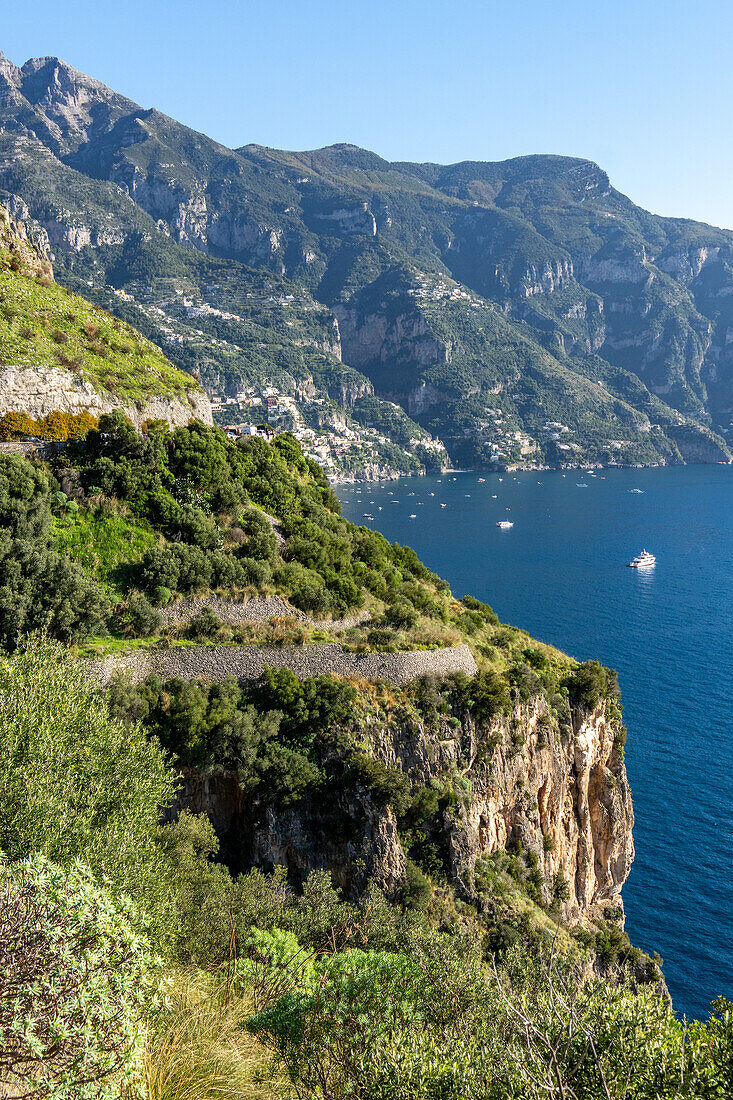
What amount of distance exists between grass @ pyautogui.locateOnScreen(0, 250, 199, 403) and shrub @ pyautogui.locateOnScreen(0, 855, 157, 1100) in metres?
31.4

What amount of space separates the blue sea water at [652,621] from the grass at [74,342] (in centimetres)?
4327

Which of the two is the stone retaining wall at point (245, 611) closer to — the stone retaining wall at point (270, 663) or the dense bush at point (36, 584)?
the stone retaining wall at point (270, 663)

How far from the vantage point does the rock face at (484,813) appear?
2423 cm

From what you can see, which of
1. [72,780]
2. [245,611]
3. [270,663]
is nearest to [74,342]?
[245,611]

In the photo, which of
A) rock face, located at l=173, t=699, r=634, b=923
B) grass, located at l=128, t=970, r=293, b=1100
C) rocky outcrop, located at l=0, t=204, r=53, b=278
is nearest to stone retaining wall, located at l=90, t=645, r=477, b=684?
rock face, located at l=173, t=699, r=634, b=923

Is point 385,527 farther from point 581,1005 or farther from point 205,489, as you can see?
point 581,1005

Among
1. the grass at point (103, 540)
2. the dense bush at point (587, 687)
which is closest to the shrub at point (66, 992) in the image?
the grass at point (103, 540)

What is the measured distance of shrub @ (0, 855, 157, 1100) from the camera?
7367 mm

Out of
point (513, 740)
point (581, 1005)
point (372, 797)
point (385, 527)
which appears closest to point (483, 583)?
point (385, 527)

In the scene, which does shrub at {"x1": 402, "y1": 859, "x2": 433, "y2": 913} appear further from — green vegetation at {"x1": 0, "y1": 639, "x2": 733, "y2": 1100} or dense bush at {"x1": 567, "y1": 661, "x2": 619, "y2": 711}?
dense bush at {"x1": 567, "y1": 661, "x2": 619, "y2": 711}

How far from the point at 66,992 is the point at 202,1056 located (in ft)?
11.7

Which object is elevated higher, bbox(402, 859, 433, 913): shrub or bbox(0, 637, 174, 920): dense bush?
bbox(0, 637, 174, 920): dense bush

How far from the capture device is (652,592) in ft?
282

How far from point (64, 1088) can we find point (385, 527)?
118271 millimetres
